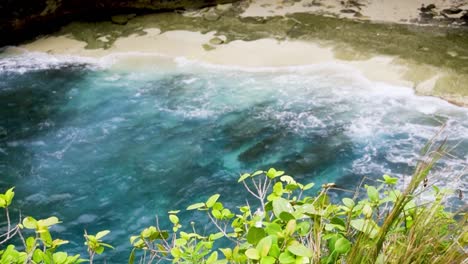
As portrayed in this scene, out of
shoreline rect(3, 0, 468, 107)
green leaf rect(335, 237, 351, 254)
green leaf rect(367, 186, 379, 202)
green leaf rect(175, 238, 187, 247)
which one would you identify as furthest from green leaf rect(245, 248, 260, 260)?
shoreline rect(3, 0, 468, 107)

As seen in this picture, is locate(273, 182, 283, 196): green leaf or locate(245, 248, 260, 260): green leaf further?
locate(273, 182, 283, 196): green leaf

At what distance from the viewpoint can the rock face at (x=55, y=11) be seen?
866cm

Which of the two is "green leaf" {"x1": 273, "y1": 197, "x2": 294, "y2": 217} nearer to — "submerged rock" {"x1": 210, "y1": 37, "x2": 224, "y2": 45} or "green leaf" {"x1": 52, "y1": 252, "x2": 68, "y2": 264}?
"green leaf" {"x1": 52, "y1": 252, "x2": 68, "y2": 264}

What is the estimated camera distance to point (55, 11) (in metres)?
9.01

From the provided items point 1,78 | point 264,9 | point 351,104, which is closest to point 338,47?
point 351,104

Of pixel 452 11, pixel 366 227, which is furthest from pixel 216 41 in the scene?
pixel 366 227

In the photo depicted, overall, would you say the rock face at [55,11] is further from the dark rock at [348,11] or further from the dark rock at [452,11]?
the dark rock at [452,11]

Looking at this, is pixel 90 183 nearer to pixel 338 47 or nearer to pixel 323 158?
pixel 323 158

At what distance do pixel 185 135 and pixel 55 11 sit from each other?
214 inches

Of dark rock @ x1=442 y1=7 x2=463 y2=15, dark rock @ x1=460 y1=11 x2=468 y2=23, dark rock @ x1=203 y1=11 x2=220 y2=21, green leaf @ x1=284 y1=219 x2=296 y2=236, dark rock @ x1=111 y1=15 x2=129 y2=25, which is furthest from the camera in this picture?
dark rock @ x1=111 y1=15 x2=129 y2=25

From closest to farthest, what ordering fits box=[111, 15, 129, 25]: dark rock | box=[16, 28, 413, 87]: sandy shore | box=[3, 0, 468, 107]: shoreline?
1. box=[3, 0, 468, 107]: shoreline
2. box=[16, 28, 413, 87]: sandy shore
3. box=[111, 15, 129, 25]: dark rock

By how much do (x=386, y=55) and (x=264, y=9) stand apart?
121 inches

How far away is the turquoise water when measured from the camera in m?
4.47

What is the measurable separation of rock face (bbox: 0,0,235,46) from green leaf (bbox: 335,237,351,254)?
8.24 metres
